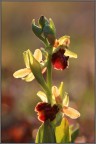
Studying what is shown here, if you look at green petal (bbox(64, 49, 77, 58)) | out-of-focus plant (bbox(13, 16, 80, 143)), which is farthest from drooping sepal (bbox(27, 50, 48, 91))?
green petal (bbox(64, 49, 77, 58))

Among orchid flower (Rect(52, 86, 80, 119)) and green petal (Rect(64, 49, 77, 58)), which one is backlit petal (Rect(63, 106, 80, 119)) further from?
green petal (Rect(64, 49, 77, 58))

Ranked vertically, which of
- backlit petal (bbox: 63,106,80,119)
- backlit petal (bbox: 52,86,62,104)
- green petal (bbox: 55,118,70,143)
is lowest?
green petal (bbox: 55,118,70,143)

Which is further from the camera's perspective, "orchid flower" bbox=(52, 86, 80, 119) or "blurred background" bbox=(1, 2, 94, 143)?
"blurred background" bbox=(1, 2, 94, 143)

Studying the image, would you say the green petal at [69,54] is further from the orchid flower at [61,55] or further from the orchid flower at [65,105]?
the orchid flower at [65,105]

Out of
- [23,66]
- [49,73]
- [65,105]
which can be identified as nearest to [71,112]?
[65,105]

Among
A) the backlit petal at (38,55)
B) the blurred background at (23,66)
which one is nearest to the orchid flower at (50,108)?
the backlit petal at (38,55)

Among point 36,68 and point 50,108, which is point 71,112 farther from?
point 36,68
